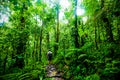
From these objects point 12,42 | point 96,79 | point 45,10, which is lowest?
point 96,79

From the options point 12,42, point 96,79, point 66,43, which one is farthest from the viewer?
point 66,43

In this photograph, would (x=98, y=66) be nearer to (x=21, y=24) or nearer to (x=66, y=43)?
(x=21, y=24)

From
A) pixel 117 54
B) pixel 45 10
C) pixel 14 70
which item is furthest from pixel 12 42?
pixel 45 10

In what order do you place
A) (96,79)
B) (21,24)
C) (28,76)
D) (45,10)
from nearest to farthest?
(96,79), (28,76), (21,24), (45,10)

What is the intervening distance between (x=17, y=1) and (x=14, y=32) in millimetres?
5078

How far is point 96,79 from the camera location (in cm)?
869

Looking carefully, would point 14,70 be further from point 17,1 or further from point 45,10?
point 45,10

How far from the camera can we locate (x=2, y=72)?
10773 millimetres

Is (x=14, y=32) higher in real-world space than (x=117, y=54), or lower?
higher

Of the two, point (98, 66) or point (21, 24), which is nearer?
point (98, 66)

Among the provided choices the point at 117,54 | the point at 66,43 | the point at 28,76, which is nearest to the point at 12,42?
the point at 28,76

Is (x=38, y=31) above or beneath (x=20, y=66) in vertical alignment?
above

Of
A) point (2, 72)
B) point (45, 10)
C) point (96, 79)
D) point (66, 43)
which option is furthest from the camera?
point (45, 10)

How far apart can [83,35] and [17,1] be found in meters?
12.5
